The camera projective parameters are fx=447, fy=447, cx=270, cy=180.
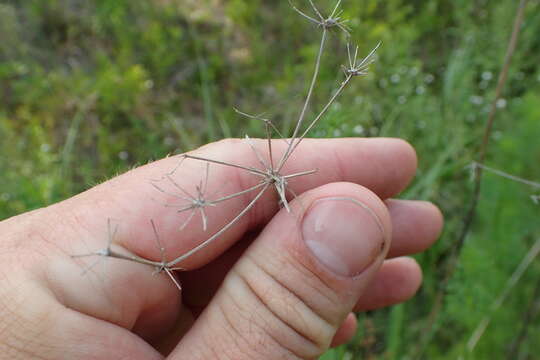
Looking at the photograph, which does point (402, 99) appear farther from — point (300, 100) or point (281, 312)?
point (281, 312)

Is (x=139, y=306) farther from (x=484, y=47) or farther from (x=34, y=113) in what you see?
(x=484, y=47)

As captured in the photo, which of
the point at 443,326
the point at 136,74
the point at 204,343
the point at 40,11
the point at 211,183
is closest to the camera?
the point at 204,343

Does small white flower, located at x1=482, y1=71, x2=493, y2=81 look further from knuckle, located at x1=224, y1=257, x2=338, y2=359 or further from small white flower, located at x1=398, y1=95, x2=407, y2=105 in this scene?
knuckle, located at x1=224, y1=257, x2=338, y2=359

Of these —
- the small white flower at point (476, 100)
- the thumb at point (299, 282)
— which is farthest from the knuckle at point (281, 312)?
the small white flower at point (476, 100)

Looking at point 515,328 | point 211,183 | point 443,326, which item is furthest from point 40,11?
point 515,328

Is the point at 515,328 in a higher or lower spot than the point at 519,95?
lower

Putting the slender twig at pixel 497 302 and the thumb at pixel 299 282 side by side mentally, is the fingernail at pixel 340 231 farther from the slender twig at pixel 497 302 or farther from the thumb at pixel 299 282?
the slender twig at pixel 497 302

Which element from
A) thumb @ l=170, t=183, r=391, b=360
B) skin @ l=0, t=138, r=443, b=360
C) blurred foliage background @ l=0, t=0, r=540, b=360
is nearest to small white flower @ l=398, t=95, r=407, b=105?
blurred foliage background @ l=0, t=0, r=540, b=360
